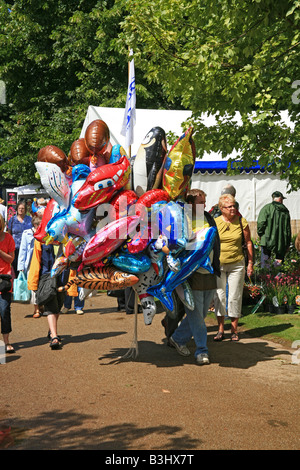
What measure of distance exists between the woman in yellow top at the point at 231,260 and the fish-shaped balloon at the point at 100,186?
7.79ft

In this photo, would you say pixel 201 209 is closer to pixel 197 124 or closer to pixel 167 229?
pixel 167 229

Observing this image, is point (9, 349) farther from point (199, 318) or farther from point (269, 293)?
point (269, 293)

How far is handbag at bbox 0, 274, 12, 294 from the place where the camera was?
7972mm

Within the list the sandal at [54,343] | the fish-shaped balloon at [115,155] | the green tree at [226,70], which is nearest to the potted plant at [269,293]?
the green tree at [226,70]

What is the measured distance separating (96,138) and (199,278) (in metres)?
2.01

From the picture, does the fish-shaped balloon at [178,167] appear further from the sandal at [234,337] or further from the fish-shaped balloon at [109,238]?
the sandal at [234,337]

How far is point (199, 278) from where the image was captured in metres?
7.31

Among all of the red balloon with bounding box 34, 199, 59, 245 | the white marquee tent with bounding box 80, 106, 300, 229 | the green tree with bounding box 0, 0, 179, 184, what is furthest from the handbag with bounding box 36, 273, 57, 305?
the green tree with bounding box 0, 0, 179, 184

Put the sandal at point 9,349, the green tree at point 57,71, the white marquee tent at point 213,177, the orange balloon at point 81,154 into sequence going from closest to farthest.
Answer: the orange balloon at point 81,154, the sandal at point 9,349, the white marquee tent at point 213,177, the green tree at point 57,71

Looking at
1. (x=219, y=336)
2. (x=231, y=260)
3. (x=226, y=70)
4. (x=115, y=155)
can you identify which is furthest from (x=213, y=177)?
(x=115, y=155)

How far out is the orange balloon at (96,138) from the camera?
→ 6.90m

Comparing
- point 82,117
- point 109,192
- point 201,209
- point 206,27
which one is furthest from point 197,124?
point 82,117

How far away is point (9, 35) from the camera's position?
23.6 metres
